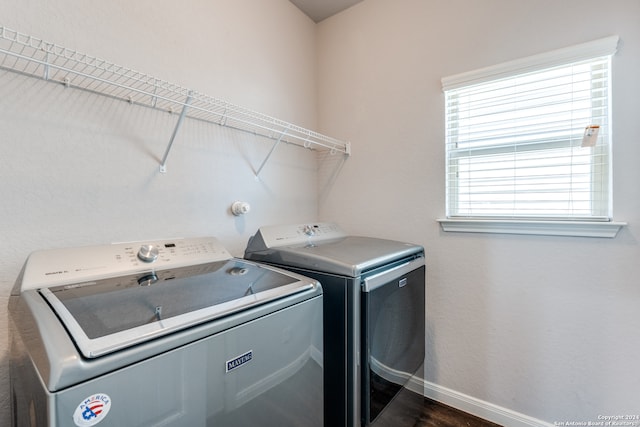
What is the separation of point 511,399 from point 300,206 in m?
1.71

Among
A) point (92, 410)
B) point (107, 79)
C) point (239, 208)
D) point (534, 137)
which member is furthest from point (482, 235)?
point (107, 79)

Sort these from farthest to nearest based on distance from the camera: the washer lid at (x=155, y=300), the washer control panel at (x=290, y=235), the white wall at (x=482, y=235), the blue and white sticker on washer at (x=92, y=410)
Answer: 1. the washer control panel at (x=290, y=235)
2. the white wall at (x=482, y=235)
3. the washer lid at (x=155, y=300)
4. the blue and white sticker on washer at (x=92, y=410)

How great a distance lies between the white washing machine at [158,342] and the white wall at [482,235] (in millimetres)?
1080

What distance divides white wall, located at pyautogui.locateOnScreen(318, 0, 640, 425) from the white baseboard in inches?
1.1

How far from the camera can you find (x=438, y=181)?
1.84 metres

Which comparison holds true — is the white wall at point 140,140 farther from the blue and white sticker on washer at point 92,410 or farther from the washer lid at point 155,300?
the blue and white sticker on washer at point 92,410

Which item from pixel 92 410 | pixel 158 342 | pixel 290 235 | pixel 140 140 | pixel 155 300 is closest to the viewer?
pixel 92 410

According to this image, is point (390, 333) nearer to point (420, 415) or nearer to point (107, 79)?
point (420, 415)

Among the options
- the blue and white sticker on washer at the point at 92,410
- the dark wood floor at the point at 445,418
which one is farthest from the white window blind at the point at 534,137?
the blue and white sticker on washer at the point at 92,410

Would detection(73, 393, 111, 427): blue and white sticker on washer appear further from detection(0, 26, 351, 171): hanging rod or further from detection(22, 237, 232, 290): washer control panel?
detection(0, 26, 351, 171): hanging rod

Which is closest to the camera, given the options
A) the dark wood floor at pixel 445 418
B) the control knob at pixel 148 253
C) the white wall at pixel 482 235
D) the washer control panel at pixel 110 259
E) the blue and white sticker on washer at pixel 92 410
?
the blue and white sticker on washer at pixel 92 410

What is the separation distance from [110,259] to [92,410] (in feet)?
2.15

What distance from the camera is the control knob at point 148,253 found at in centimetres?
117

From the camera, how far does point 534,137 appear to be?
5.21 ft
